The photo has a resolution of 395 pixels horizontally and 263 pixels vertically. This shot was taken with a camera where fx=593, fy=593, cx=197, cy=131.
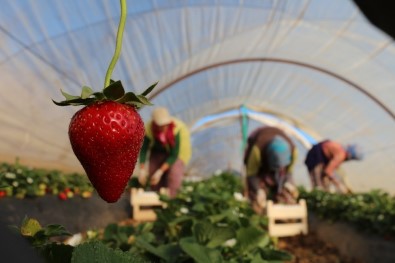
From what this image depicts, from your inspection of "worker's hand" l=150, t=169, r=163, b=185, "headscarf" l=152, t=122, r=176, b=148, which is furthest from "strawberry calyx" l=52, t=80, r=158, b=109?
"worker's hand" l=150, t=169, r=163, b=185

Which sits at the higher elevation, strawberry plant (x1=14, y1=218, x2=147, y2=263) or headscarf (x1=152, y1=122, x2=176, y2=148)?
headscarf (x1=152, y1=122, x2=176, y2=148)

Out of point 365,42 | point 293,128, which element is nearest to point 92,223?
point 365,42

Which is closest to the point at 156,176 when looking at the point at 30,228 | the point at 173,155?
the point at 173,155

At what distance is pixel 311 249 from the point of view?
18.7ft

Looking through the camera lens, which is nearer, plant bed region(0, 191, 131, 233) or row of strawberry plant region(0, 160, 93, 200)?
plant bed region(0, 191, 131, 233)

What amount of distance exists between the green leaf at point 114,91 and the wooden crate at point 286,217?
514 centimetres

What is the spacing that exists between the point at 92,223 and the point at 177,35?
4813 mm

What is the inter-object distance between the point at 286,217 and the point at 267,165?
23.5 inches

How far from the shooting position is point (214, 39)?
386 inches

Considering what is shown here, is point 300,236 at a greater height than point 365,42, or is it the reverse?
point 365,42

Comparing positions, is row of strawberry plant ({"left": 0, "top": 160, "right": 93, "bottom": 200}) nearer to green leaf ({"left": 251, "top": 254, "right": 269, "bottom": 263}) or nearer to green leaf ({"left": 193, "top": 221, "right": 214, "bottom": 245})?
green leaf ({"left": 193, "top": 221, "right": 214, "bottom": 245})

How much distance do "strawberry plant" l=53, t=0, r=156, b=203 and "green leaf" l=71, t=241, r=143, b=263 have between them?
0.09 metres

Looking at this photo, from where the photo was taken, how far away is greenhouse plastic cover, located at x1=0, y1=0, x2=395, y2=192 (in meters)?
6.66

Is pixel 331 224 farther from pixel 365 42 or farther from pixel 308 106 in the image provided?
pixel 308 106
